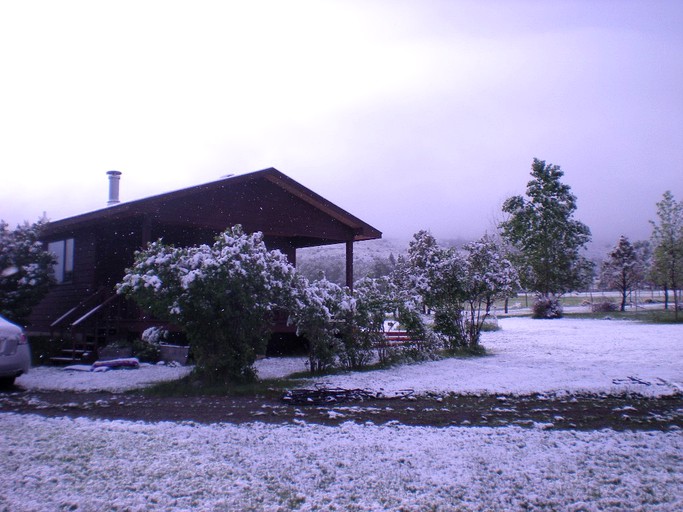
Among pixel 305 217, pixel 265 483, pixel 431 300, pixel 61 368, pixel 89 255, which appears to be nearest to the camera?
pixel 265 483

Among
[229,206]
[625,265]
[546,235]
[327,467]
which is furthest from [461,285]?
[625,265]

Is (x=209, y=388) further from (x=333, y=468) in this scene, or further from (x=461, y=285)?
(x=461, y=285)

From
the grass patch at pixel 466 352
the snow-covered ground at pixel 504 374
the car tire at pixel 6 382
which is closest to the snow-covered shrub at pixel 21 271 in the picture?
the snow-covered ground at pixel 504 374

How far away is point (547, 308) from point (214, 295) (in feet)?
93.0

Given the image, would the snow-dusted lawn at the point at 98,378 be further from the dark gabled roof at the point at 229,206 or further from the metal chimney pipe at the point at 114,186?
the metal chimney pipe at the point at 114,186

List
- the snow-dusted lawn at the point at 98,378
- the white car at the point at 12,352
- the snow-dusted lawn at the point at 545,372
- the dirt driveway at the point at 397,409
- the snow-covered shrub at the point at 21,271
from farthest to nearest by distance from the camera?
the snow-covered shrub at the point at 21,271 → the snow-dusted lawn at the point at 98,378 → the white car at the point at 12,352 → the snow-dusted lawn at the point at 545,372 → the dirt driveway at the point at 397,409

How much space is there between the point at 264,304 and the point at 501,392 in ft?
12.8

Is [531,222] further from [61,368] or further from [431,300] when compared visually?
[61,368]

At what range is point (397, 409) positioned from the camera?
7.23 metres

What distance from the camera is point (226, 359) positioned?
9109mm

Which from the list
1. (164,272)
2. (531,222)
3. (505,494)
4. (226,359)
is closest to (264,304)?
(226,359)

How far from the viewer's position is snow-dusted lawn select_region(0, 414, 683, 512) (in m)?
4.13

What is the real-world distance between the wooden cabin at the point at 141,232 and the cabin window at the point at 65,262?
0.09 feet

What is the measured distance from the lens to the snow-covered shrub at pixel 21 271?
13625 mm
